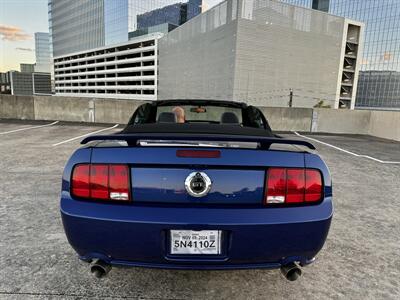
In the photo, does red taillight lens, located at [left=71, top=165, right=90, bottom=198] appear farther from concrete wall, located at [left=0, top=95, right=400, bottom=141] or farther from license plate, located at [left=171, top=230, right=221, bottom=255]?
concrete wall, located at [left=0, top=95, right=400, bottom=141]

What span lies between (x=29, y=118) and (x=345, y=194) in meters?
15.0

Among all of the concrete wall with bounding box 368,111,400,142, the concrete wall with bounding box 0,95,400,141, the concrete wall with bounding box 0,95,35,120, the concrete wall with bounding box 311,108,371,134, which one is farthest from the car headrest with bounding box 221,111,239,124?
the concrete wall with bounding box 0,95,35,120

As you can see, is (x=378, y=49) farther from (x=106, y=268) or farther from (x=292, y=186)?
(x=106, y=268)

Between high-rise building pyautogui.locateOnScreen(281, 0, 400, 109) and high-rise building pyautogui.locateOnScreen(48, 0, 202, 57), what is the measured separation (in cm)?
4717

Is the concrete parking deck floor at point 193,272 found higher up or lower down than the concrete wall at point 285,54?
lower down

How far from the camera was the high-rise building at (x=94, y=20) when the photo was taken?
85.4m

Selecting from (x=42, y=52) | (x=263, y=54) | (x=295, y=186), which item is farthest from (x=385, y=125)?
(x=42, y=52)

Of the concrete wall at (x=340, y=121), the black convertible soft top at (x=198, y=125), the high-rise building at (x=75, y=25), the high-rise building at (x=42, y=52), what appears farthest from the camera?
the high-rise building at (x=42, y=52)

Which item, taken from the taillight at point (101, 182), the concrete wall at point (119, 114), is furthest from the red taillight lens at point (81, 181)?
the concrete wall at point (119, 114)

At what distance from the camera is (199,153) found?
5.96 feet

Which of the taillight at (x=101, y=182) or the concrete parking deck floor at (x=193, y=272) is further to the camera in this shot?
the concrete parking deck floor at (x=193, y=272)

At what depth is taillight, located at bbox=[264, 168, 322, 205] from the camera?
72.8 inches

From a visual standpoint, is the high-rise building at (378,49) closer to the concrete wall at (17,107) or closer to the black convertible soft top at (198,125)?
the concrete wall at (17,107)

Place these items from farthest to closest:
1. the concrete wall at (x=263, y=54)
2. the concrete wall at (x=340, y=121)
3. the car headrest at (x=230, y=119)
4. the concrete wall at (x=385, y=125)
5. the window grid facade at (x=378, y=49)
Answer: the window grid facade at (x=378, y=49), the concrete wall at (x=263, y=54), the concrete wall at (x=340, y=121), the concrete wall at (x=385, y=125), the car headrest at (x=230, y=119)
